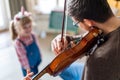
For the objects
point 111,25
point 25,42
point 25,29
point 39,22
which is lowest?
point 39,22

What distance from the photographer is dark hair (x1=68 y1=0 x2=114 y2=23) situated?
0.84 metres

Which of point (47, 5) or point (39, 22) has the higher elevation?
point (47, 5)

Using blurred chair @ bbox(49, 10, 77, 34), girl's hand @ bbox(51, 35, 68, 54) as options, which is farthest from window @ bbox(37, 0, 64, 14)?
girl's hand @ bbox(51, 35, 68, 54)

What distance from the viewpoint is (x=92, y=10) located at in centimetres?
85

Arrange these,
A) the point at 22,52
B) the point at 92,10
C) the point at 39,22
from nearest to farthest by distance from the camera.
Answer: the point at 92,10 → the point at 22,52 → the point at 39,22

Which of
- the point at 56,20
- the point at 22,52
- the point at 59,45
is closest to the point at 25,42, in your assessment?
the point at 22,52

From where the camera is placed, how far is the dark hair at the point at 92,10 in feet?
2.77

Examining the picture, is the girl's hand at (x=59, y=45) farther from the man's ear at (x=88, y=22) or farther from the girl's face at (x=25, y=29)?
the girl's face at (x=25, y=29)

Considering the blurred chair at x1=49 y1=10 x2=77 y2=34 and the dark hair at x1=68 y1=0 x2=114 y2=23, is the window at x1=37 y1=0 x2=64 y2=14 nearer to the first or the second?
the blurred chair at x1=49 y1=10 x2=77 y2=34

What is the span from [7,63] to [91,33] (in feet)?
4.90

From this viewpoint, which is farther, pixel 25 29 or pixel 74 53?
pixel 25 29

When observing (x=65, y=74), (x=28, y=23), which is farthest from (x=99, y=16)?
(x=28, y=23)

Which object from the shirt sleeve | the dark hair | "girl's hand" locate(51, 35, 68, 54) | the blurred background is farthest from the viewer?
the blurred background

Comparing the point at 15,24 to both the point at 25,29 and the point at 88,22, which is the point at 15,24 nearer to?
the point at 25,29
